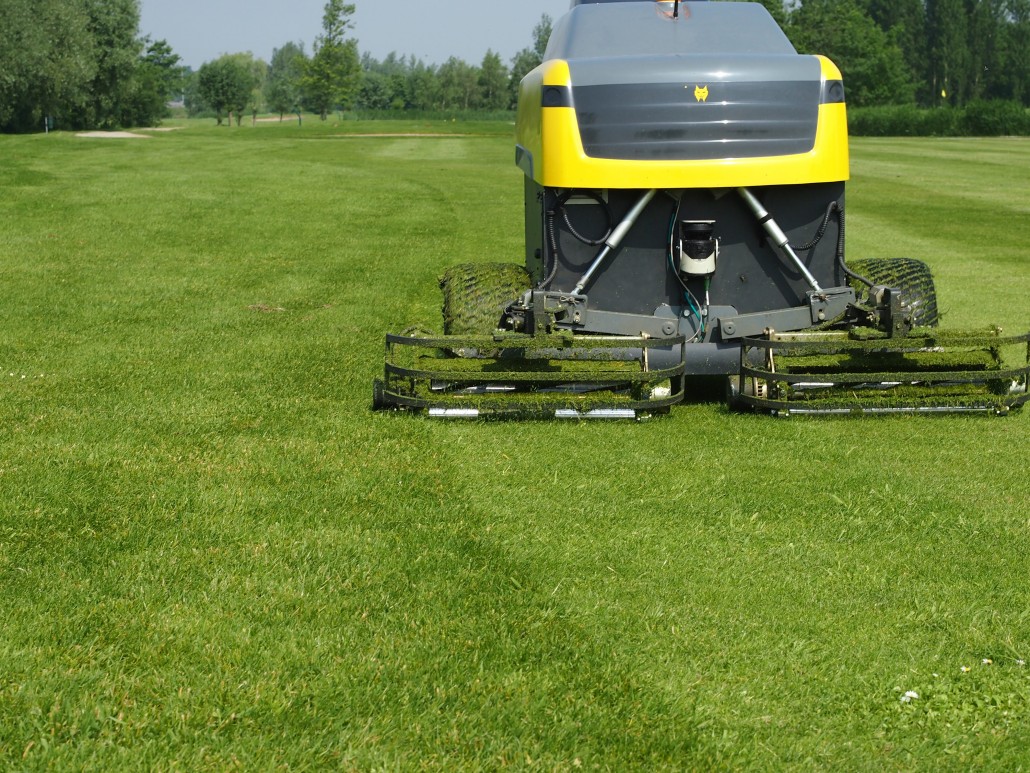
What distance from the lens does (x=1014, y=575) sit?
4543 millimetres

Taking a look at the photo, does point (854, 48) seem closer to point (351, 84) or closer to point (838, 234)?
point (351, 84)

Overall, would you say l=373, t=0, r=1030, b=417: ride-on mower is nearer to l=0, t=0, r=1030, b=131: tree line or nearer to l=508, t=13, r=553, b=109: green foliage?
l=0, t=0, r=1030, b=131: tree line

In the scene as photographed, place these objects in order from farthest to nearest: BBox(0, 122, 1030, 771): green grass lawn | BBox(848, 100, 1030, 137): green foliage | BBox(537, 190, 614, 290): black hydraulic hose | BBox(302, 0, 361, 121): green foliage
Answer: BBox(302, 0, 361, 121): green foliage < BBox(848, 100, 1030, 137): green foliage < BBox(537, 190, 614, 290): black hydraulic hose < BBox(0, 122, 1030, 771): green grass lawn

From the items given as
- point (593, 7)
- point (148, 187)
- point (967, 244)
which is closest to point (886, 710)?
point (593, 7)

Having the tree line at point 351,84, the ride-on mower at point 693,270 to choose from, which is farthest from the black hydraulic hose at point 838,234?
the tree line at point 351,84

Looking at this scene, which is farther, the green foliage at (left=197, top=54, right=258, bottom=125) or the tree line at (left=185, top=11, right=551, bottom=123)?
the green foliage at (left=197, top=54, right=258, bottom=125)

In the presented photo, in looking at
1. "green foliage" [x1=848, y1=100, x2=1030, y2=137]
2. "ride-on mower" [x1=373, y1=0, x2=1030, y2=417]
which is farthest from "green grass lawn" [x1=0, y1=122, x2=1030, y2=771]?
"green foliage" [x1=848, y1=100, x2=1030, y2=137]

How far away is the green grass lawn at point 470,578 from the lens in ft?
11.3

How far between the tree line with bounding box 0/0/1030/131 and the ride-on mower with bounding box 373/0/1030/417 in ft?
203

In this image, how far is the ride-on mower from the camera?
6.67m

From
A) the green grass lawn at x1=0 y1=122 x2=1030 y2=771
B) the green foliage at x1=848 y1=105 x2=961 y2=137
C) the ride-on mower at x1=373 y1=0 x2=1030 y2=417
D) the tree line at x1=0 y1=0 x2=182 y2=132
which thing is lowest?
the green grass lawn at x1=0 y1=122 x2=1030 y2=771

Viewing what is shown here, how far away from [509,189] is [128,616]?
1962cm

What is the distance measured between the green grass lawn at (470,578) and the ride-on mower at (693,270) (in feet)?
0.84

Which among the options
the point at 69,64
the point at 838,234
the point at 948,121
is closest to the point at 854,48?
the point at 948,121
